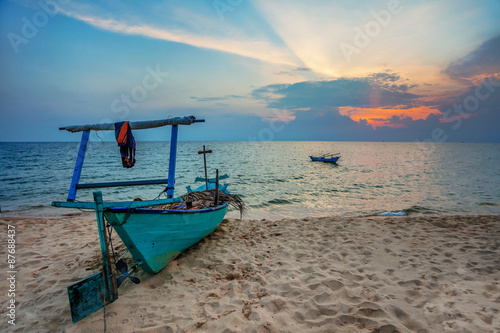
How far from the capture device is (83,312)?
12.8 feet

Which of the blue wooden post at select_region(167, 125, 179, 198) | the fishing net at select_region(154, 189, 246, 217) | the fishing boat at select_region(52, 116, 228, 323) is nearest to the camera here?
the fishing boat at select_region(52, 116, 228, 323)

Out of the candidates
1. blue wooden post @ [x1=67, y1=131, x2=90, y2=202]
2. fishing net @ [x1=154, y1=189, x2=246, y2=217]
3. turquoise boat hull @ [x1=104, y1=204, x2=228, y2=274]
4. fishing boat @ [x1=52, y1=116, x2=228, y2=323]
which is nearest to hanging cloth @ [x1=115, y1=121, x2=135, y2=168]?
fishing boat @ [x1=52, y1=116, x2=228, y2=323]

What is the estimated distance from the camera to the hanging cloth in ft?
16.7

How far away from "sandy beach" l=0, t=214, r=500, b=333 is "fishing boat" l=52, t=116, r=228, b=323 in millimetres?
307

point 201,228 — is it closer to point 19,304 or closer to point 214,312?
point 214,312

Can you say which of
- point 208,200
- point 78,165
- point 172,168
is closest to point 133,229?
point 172,168

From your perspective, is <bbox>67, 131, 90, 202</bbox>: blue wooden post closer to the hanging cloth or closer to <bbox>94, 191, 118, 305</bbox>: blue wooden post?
the hanging cloth

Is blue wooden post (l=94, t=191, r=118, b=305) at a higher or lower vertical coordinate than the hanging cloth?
lower

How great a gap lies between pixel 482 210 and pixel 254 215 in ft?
41.6

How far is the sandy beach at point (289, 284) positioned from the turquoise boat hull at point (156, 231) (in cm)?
39

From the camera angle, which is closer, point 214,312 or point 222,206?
point 214,312

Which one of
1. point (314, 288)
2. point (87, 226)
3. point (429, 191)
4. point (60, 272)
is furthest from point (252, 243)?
point (429, 191)

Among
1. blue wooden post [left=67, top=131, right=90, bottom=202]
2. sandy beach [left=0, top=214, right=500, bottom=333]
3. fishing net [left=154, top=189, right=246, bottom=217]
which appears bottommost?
sandy beach [left=0, top=214, right=500, bottom=333]

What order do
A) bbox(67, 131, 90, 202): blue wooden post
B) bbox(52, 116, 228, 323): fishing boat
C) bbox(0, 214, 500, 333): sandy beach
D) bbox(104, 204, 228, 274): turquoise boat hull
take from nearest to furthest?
bbox(0, 214, 500, 333): sandy beach → bbox(52, 116, 228, 323): fishing boat → bbox(104, 204, 228, 274): turquoise boat hull → bbox(67, 131, 90, 202): blue wooden post
